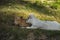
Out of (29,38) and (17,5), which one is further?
(17,5)

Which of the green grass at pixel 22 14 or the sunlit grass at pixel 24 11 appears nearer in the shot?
the green grass at pixel 22 14

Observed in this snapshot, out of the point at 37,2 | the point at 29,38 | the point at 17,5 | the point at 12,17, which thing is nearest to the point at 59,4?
the point at 37,2

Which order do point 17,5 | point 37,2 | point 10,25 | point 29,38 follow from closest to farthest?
point 29,38 → point 10,25 → point 17,5 → point 37,2

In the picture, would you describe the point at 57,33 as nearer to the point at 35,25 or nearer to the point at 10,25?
the point at 35,25

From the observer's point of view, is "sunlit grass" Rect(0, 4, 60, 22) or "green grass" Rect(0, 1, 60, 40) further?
"sunlit grass" Rect(0, 4, 60, 22)

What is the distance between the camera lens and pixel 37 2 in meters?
6.34

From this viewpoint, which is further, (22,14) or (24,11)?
(24,11)

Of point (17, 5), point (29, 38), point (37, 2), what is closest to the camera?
point (29, 38)

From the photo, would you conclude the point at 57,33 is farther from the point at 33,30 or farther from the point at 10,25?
the point at 10,25

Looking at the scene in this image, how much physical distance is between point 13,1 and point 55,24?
152cm

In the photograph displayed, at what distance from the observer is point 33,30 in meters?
4.86

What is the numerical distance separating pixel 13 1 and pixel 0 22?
1101mm

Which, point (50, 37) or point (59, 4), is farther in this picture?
point (59, 4)

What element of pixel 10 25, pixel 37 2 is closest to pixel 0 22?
pixel 10 25
